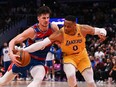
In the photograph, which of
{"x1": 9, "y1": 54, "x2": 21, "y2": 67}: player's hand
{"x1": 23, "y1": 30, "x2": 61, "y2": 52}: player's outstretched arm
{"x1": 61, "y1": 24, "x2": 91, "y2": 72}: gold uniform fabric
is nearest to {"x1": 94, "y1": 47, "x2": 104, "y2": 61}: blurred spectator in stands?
{"x1": 61, "y1": 24, "x2": 91, "y2": 72}: gold uniform fabric

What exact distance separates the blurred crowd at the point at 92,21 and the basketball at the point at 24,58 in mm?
8517

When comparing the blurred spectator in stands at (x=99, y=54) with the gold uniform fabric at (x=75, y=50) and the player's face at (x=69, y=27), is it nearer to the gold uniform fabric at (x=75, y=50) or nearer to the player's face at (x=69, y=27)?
the gold uniform fabric at (x=75, y=50)

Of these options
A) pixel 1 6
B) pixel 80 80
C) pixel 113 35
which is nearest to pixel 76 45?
pixel 80 80

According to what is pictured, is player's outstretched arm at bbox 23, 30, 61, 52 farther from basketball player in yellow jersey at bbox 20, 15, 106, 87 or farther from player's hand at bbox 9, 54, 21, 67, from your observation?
player's hand at bbox 9, 54, 21, 67

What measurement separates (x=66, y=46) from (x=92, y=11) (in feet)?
61.5

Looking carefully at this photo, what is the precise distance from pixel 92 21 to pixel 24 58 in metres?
17.8

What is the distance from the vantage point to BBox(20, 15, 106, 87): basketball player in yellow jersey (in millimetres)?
7098

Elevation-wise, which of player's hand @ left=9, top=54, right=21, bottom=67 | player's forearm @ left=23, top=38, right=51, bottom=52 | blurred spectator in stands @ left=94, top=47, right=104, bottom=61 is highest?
blurred spectator in stands @ left=94, top=47, right=104, bottom=61

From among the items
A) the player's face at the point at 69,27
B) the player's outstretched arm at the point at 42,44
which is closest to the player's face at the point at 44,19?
the player's outstretched arm at the point at 42,44

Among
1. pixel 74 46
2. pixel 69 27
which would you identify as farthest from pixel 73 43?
pixel 69 27

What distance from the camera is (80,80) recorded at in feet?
52.6

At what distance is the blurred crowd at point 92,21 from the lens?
15562 mm

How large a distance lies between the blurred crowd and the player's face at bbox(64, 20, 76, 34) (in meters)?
7.95

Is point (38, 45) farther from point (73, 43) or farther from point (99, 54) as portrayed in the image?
point (99, 54)
